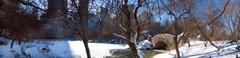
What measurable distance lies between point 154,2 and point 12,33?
8.32 m

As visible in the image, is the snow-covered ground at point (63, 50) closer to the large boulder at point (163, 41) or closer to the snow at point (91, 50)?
the snow at point (91, 50)

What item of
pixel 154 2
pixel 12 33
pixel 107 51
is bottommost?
pixel 107 51

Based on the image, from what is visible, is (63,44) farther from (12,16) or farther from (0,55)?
(12,16)

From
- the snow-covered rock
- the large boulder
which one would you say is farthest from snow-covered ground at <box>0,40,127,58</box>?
the snow-covered rock

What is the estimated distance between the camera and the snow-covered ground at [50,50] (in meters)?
34.5

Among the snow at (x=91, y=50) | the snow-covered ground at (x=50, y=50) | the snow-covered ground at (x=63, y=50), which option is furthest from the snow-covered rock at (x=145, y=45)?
the snow-covered ground at (x=50, y=50)

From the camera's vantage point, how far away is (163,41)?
160 ft

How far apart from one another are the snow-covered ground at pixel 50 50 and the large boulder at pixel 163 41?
254 inches

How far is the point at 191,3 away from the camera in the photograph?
25141mm

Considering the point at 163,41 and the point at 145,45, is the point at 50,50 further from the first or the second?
the point at 145,45

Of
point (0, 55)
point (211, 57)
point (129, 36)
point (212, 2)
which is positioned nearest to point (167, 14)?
point (211, 57)

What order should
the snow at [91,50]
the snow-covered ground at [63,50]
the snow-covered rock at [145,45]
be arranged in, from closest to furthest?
the snow-covered ground at [63,50], the snow at [91,50], the snow-covered rock at [145,45]

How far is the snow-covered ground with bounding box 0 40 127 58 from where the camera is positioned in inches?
1358

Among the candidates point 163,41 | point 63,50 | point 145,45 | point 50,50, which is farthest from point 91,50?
point 145,45
